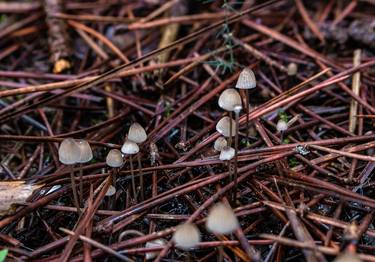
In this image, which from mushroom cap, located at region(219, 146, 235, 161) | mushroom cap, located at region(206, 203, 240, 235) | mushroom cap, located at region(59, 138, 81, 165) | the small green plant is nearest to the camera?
mushroom cap, located at region(206, 203, 240, 235)

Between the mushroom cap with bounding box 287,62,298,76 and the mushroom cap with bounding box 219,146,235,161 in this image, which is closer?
the mushroom cap with bounding box 219,146,235,161

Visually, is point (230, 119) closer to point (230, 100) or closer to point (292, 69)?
point (230, 100)

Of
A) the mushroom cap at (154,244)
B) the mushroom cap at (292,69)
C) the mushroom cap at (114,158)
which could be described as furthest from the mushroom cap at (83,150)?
the mushroom cap at (292,69)

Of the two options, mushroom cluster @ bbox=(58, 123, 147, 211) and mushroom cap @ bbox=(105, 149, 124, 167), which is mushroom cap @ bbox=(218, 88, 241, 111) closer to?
mushroom cluster @ bbox=(58, 123, 147, 211)

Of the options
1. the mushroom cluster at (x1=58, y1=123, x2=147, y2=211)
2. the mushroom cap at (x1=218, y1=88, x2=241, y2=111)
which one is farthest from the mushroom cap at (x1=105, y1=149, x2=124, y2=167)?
the mushroom cap at (x1=218, y1=88, x2=241, y2=111)

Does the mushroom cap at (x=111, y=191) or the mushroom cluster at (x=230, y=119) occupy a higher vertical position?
the mushroom cluster at (x=230, y=119)

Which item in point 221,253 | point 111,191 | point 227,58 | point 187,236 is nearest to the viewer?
point 187,236

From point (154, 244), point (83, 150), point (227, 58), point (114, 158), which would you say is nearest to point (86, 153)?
point (83, 150)

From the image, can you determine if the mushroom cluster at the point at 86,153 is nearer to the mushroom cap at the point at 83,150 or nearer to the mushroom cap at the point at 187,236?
the mushroom cap at the point at 83,150

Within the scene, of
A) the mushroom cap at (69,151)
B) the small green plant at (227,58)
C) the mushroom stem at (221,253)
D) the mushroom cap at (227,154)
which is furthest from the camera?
the small green plant at (227,58)

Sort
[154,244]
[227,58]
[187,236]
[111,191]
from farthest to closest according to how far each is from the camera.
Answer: [227,58], [111,191], [154,244], [187,236]

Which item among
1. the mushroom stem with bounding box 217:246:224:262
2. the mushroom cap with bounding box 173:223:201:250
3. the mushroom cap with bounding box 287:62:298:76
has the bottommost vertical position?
the mushroom stem with bounding box 217:246:224:262
